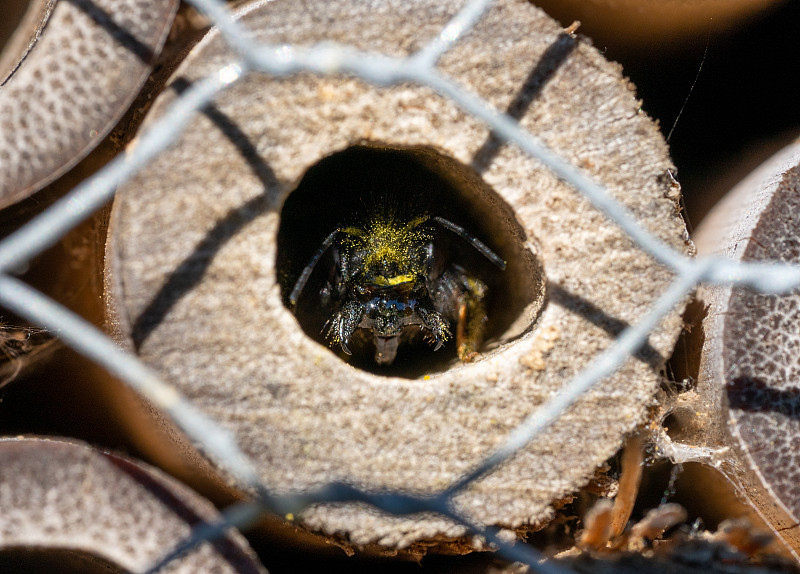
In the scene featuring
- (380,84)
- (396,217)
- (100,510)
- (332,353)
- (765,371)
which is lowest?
(100,510)

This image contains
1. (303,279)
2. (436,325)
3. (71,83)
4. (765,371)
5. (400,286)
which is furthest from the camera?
(436,325)

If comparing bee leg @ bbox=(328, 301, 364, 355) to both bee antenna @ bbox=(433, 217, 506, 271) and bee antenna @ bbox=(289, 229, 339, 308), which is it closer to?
bee antenna @ bbox=(289, 229, 339, 308)

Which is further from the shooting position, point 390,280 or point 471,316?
point 471,316

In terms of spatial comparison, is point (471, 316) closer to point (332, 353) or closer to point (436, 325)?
point (436, 325)

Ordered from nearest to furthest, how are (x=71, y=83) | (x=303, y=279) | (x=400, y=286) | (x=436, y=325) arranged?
(x=71, y=83) < (x=303, y=279) < (x=400, y=286) < (x=436, y=325)

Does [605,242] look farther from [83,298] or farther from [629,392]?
[83,298]

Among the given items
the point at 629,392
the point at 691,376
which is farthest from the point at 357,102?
the point at 691,376

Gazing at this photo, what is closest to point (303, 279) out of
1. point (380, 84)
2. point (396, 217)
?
point (396, 217)

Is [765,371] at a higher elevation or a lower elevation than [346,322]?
lower
